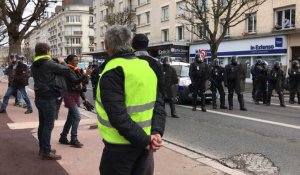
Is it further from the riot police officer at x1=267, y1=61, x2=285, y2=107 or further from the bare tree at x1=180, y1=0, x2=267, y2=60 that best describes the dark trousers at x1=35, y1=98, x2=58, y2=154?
the bare tree at x1=180, y1=0, x2=267, y2=60

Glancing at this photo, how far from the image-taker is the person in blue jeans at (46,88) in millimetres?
5803

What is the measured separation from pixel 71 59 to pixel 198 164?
280 cm

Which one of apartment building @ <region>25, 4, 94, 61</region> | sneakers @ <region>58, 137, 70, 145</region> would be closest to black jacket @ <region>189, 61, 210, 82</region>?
sneakers @ <region>58, 137, 70, 145</region>

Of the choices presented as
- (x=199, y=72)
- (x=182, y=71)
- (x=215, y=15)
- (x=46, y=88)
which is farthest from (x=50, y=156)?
(x=215, y=15)

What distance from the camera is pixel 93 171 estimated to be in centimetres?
540

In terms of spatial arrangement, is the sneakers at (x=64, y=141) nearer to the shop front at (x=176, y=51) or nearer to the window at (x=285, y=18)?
the window at (x=285, y=18)

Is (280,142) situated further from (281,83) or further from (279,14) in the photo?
(279,14)

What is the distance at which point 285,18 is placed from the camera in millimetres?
26750

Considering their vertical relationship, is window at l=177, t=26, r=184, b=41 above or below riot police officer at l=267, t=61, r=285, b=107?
above

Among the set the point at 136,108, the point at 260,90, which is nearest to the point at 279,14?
the point at 260,90

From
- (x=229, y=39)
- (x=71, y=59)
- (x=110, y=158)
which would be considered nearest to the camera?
(x=110, y=158)

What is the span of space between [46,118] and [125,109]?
3.34m

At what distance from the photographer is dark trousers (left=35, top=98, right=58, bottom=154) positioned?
5787mm

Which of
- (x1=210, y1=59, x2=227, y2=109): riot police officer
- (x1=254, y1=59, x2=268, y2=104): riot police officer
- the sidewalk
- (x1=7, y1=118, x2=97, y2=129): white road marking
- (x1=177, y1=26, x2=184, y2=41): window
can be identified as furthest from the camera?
(x1=177, y1=26, x2=184, y2=41): window
